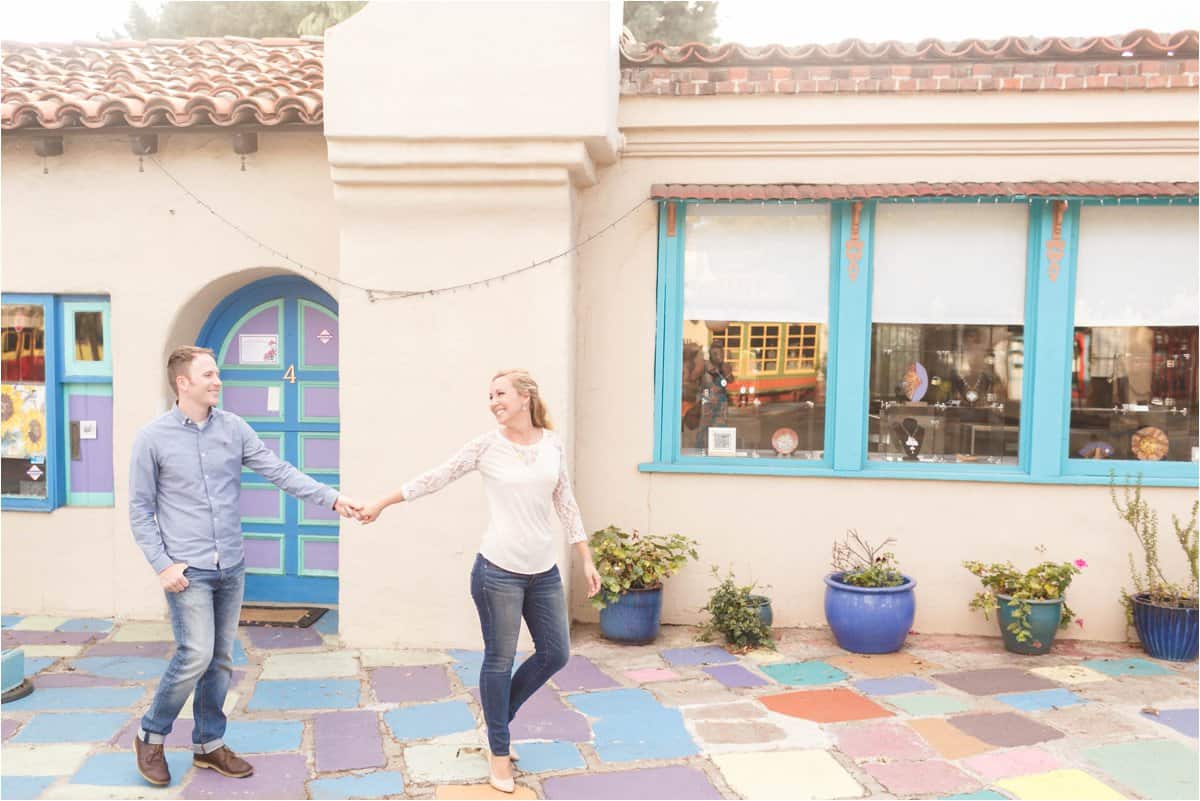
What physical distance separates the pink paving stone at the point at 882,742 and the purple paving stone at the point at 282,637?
11.7ft

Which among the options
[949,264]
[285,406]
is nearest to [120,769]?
[285,406]

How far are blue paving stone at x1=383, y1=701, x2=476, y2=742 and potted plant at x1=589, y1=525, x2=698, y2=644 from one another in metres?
1.34

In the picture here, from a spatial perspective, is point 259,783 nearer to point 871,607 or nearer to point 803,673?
point 803,673

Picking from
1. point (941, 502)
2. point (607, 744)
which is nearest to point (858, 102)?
point (941, 502)

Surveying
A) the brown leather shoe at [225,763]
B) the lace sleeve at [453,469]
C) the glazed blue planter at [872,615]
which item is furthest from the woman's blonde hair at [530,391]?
the glazed blue planter at [872,615]

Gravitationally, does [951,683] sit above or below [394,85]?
below

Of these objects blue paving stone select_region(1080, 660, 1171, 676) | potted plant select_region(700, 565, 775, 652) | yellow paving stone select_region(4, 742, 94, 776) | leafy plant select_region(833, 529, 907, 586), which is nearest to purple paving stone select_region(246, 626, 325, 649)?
yellow paving stone select_region(4, 742, 94, 776)

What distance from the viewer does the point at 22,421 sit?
7430 mm

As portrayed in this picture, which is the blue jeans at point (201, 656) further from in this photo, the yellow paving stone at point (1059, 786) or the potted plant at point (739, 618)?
the yellow paving stone at point (1059, 786)

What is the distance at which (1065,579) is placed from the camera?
21.7ft

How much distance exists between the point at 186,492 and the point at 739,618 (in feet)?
12.1

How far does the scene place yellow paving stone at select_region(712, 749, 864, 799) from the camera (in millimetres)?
4570

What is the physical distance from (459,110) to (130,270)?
279cm

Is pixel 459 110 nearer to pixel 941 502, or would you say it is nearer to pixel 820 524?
pixel 820 524
